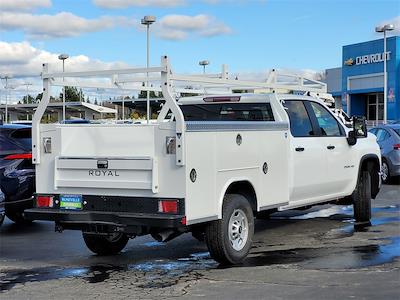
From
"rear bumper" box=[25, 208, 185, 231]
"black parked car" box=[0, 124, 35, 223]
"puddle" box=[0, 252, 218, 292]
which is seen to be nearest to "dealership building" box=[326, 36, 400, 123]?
"black parked car" box=[0, 124, 35, 223]

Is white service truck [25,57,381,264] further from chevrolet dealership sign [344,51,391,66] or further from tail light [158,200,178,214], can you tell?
chevrolet dealership sign [344,51,391,66]

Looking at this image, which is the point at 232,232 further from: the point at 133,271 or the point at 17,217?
the point at 17,217

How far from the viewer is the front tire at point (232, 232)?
22.9 ft

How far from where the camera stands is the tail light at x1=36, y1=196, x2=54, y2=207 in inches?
286

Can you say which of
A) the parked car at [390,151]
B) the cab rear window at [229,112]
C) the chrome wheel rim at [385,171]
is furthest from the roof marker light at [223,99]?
the chrome wheel rim at [385,171]

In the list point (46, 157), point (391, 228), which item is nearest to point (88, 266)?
point (46, 157)

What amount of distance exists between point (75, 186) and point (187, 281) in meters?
1.72

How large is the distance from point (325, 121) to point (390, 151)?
296 inches

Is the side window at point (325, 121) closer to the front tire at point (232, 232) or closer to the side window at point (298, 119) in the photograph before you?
the side window at point (298, 119)

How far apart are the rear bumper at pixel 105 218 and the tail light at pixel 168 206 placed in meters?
0.07

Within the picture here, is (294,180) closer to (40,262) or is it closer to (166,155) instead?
(166,155)

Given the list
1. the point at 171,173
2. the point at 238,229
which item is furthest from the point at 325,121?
the point at 171,173

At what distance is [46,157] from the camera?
7328 mm

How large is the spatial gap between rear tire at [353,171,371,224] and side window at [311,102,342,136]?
3.43 feet
